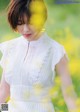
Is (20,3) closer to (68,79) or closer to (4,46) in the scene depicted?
(4,46)

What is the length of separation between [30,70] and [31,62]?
50mm

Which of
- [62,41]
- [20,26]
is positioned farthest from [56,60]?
[20,26]

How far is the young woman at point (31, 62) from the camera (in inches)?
96.8

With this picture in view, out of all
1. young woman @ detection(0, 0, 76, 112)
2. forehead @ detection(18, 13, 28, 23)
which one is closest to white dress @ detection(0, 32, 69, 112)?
young woman @ detection(0, 0, 76, 112)

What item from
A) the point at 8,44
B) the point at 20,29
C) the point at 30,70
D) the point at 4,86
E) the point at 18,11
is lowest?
the point at 4,86

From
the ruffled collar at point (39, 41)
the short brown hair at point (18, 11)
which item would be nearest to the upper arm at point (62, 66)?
the ruffled collar at point (39, 41)

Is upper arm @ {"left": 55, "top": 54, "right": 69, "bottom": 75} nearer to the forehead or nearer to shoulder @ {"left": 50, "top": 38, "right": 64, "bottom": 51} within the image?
shoulder @ {"left": 50, "top": 38, "right": 64, "bottom": 51}

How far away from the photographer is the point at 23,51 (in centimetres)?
254

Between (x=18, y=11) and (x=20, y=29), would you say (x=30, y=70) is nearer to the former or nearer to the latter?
(x=20, y=29)

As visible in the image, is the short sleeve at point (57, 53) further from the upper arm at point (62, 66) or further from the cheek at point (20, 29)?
the cheek at point (20, 29)

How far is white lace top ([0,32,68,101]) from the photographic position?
97.1 inches

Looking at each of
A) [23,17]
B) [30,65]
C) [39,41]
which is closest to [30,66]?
[30,65]

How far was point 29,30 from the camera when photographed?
2.48 m

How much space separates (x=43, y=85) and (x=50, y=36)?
29cm
